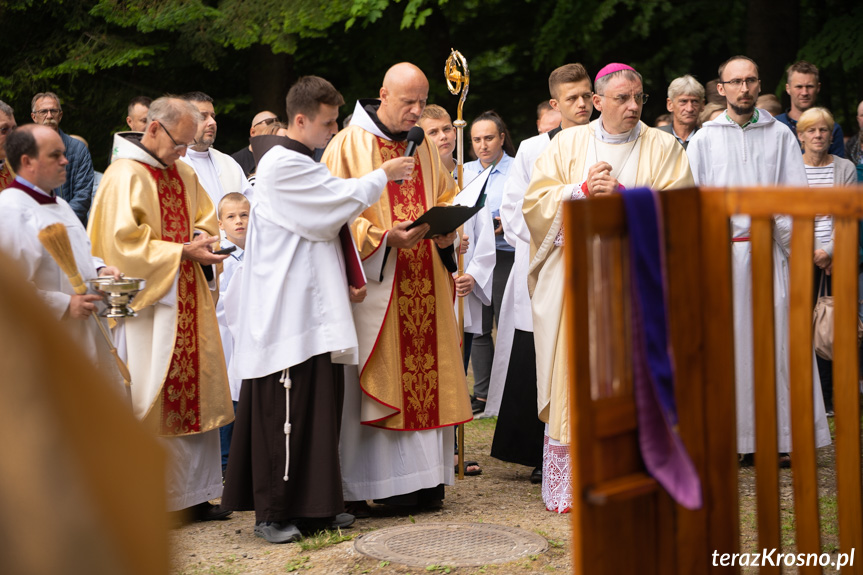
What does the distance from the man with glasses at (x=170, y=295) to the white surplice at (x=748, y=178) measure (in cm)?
314

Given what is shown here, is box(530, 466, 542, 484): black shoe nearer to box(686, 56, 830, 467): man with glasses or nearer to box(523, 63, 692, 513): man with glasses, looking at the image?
box(523, 63, 692, 513): man with glasses

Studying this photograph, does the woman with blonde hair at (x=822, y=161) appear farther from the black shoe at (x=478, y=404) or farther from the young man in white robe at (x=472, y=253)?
the black shoe at (x=478, y=404)

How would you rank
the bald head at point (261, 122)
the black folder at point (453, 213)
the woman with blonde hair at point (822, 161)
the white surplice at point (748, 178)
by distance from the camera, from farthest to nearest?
the bald head at point (261, 122) → the woman with blonde hair at point (822, 161) → the white surplice at point (748, 178) → the black folder at point (453, 213)

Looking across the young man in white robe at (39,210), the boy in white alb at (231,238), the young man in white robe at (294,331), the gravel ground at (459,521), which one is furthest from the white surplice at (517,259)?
the young man in white robe at (39,210)

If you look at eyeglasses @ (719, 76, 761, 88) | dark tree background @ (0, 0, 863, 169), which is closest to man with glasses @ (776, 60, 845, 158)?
eyeglasses @ (719, 76, 761, 88)

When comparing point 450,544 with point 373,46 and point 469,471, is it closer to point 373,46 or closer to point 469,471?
point 469,471

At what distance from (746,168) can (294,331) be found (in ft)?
10.4

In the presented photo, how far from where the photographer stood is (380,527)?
5.29 meters

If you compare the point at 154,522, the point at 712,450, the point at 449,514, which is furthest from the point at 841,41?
the point at 154,522

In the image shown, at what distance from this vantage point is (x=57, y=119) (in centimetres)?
864

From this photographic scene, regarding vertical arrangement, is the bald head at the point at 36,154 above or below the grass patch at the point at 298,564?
above

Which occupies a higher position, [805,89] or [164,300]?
[805,89]

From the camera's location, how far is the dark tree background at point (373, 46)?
38.1 ft

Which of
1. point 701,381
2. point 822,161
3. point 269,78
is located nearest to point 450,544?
point 701,381
